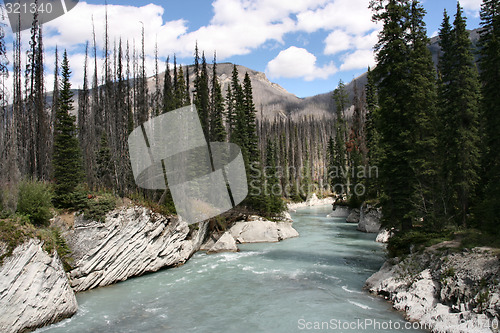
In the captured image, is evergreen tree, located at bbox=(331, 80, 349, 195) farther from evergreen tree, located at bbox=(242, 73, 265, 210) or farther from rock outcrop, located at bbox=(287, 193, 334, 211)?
evergreen tree, located at bbox=(242, 73, 265, 210)

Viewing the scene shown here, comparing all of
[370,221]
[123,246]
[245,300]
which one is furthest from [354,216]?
[123,246]

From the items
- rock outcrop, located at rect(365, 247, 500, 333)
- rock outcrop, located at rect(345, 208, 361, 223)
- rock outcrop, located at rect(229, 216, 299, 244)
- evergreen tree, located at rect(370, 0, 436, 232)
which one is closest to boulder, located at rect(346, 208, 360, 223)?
rock outcrop, located at rect(345, 208, 361, 223)

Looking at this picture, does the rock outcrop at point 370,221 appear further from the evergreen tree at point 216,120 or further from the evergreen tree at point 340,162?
the evergreen tree at point 340,162

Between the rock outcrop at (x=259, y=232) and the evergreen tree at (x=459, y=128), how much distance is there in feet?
50.5

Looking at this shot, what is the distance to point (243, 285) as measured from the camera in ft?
51.8

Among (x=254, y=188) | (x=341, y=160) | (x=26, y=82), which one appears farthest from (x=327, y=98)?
(x=26, y=82)

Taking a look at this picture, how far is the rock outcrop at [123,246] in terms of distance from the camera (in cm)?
1443

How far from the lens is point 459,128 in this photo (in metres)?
20.8

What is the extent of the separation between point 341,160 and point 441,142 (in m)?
48.2

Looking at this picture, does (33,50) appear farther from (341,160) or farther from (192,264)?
(341,160)

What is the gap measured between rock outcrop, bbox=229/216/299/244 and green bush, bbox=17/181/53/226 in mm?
18717

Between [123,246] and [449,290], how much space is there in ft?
48.1

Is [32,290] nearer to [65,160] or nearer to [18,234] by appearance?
[18,234]

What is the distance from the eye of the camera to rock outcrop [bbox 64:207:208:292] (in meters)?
14.4
